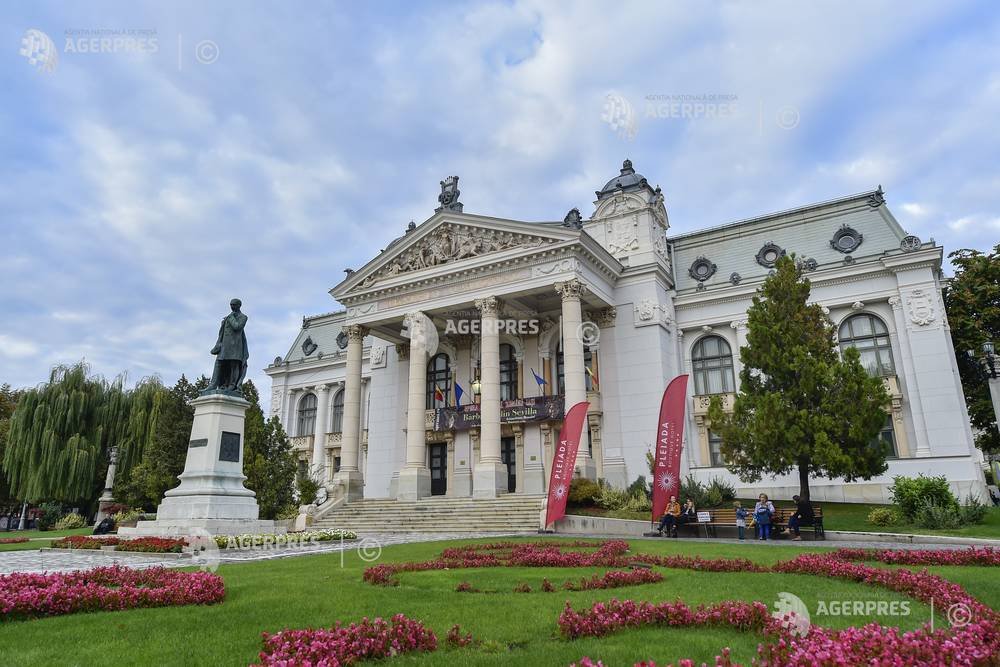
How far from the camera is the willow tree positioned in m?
36.6

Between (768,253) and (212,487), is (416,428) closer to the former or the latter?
(212,487)

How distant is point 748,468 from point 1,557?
2318 cm

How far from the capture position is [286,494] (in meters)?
32.5

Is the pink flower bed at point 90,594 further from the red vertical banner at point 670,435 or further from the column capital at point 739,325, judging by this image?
the column capital at point 739,325

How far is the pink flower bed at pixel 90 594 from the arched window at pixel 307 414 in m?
45.6

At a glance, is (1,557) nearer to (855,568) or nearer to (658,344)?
(855,568)

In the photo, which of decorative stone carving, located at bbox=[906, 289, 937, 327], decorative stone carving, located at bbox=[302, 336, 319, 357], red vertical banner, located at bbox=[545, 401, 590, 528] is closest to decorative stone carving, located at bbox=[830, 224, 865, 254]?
decorative stone carving, located at bbox=[906, 289, 937, 327]

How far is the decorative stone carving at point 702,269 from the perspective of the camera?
37.9m

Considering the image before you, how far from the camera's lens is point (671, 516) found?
2041cm

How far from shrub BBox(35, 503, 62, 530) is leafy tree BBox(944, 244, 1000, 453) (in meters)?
50.7

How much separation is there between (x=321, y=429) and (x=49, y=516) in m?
18.7

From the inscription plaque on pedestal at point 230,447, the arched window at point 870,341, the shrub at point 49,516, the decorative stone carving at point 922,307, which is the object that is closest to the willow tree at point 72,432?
the shrub at point 49,516

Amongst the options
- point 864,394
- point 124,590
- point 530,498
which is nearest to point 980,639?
point 124,590

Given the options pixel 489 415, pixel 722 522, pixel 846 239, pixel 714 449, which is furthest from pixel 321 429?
pixel 846 239
